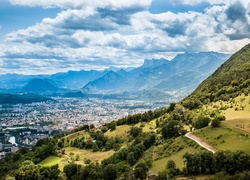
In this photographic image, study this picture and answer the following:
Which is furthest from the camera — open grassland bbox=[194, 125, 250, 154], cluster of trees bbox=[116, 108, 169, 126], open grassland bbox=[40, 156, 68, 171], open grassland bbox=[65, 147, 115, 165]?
cluster of trees bbox=[116, 108, 169, 126]

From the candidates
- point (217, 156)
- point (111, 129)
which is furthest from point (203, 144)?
point (111, 129)

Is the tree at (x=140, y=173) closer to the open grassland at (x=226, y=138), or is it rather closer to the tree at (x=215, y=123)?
the open grassland at (x=226, y=138)

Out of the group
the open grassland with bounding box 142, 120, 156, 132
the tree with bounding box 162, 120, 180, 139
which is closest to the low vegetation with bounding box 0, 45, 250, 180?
the open grassland with bounding box 142, 120, 156, 132

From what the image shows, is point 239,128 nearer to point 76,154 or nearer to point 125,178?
point 125,178

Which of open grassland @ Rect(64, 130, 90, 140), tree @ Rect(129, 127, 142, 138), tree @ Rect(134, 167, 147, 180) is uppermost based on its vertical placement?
tree @ Rect(129, 127, 142, 138)

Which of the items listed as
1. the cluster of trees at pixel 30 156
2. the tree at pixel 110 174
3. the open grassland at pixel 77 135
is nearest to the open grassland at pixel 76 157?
the cluster of trees at pixel 30 156

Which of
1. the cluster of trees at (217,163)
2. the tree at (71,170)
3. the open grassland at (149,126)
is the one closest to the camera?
the cluster of trees at (217,163)

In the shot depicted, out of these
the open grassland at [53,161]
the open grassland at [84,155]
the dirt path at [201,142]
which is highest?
the dirt path at [201,142]

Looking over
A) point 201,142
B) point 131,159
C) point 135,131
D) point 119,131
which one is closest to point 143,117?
point 119,131

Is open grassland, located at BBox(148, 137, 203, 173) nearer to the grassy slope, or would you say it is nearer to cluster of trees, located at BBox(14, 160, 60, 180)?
the grassy slope

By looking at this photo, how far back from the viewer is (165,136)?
351 ft

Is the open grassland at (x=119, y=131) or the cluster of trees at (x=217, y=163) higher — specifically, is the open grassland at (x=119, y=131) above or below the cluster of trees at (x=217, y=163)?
below

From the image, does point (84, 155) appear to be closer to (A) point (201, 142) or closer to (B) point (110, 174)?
(B) point (110, 174)

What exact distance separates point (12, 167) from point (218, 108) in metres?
79.4
